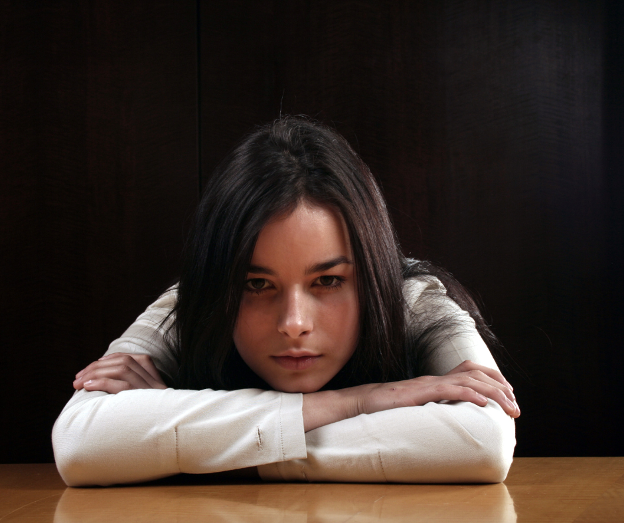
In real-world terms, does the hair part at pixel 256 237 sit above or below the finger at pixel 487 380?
above

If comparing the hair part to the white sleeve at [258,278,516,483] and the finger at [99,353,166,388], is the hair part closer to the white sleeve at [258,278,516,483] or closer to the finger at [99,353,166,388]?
the finger at [99,353,166,388]

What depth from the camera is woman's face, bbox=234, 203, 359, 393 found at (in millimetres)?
919

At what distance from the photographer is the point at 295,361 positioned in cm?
95

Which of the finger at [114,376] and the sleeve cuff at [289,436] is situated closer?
the sleeve cuff at [289,436]

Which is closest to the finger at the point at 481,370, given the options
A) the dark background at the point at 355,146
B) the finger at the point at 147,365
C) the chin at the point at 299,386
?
the chin at the point at 299,386

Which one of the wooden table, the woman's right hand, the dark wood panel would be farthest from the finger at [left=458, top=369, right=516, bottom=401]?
the dark wood panel

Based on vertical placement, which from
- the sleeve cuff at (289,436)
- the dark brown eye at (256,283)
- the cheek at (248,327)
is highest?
the dark brown eye at (256,283)

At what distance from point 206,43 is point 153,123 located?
0.79 ft

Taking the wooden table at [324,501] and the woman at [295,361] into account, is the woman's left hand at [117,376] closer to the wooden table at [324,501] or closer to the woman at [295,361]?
the woman at [295,361]

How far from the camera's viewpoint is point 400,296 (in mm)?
1054

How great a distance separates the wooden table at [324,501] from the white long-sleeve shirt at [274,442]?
0.07 feet

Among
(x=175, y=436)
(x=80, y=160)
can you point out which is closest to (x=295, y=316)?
(x=175, y=436)

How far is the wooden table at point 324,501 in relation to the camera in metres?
0.67

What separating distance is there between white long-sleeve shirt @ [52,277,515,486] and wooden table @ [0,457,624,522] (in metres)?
0.02
